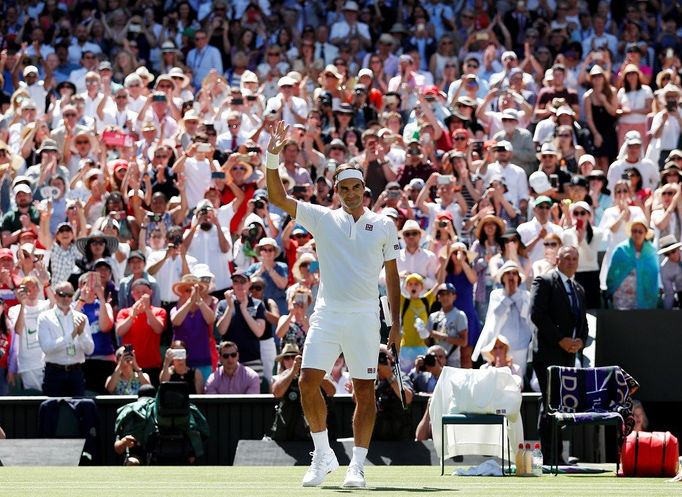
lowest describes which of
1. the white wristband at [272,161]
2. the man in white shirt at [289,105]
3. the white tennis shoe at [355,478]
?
the white tennis shoe at [355,478]

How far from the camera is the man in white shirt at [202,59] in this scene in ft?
84.8

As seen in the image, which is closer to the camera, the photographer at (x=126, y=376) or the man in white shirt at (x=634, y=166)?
the photographer at (x=126, y=376)

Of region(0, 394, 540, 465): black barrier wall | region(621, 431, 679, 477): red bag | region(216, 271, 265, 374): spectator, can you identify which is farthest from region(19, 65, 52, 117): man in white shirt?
region(621, 431, 679, 477): red bag

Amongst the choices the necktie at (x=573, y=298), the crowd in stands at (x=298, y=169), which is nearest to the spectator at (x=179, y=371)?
the crowd in stands at (x=298, y=169)

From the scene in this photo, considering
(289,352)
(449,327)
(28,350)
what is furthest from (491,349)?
(28,350)

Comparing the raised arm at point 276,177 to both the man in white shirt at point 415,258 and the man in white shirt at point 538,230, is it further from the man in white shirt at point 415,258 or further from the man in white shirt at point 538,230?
the man in white shirt at point 538,230

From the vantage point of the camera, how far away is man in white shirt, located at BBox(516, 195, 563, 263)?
59.7ft

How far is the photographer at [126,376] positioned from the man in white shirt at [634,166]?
6.90m

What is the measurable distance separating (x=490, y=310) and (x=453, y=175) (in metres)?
3.80

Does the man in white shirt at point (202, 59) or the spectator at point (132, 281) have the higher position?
the man in white shirt at point (202, 59)

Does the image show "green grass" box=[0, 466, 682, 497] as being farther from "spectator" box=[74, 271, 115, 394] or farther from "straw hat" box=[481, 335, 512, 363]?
"spectator" box=[74, 271, 115, 394]

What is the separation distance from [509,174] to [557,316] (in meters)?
6.34

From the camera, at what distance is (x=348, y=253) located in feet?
33.7

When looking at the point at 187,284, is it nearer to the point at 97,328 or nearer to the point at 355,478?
the point at 97,328
